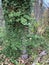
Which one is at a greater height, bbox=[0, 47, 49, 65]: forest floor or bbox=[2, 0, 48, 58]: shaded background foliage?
bbox=[2, 0, 48, 58]: shaded background foliage

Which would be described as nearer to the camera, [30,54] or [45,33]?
[30,54]

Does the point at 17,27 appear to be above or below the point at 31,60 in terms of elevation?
above

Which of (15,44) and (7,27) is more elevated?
(7,27)

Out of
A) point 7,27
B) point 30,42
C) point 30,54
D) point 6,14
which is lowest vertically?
point 30,54

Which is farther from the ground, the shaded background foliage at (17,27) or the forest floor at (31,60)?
the shaded background foliage at (17,27)

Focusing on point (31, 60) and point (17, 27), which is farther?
point (31, 60)

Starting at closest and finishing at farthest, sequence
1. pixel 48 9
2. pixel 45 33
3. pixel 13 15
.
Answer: pixel 13 15 → pixel 45 33 → pixel 48 9

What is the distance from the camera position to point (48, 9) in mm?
8789

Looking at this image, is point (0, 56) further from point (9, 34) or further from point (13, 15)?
point (13, 15)

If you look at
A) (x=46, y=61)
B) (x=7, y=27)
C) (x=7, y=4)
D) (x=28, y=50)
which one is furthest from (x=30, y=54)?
(x=7, y=4)

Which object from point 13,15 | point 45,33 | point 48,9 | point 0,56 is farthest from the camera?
point 48,9

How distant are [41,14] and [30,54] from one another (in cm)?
Answer: 353

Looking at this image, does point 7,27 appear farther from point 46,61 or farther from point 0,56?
point 46,61

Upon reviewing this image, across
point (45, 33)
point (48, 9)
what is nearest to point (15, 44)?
point (45, 33)
